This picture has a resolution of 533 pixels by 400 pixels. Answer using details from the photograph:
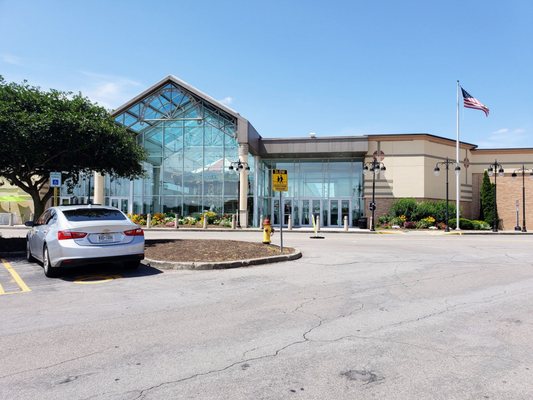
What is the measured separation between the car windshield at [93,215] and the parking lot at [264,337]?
128cm

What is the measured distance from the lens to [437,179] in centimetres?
3569

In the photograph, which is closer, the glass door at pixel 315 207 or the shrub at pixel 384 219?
the shrub at pixel 384 219

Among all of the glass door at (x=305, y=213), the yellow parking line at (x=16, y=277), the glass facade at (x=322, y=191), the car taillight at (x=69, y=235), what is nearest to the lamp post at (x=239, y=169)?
the glass facade at (x=322, y=191)

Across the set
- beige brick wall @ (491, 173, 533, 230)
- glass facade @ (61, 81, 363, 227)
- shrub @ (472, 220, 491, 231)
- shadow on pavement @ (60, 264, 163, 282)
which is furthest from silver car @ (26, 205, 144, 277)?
beige brick wall @ (491, 173, 533, 230)

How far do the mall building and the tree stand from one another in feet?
59.6

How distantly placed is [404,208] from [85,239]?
1155 inches

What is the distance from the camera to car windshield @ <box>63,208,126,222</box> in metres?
8.93

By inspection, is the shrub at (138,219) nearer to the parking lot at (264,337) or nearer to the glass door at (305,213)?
the glass door at (305,213)

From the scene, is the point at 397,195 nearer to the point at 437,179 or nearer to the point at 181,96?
the point at 437,179

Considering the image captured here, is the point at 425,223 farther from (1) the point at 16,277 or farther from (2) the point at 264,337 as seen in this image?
(2) the point at 264,337

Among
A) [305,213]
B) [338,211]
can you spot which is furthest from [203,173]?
[338,211]

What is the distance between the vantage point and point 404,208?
33375mm

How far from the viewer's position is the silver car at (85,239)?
325 inches

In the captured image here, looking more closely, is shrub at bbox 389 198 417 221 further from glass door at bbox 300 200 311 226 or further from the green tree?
the green tree
